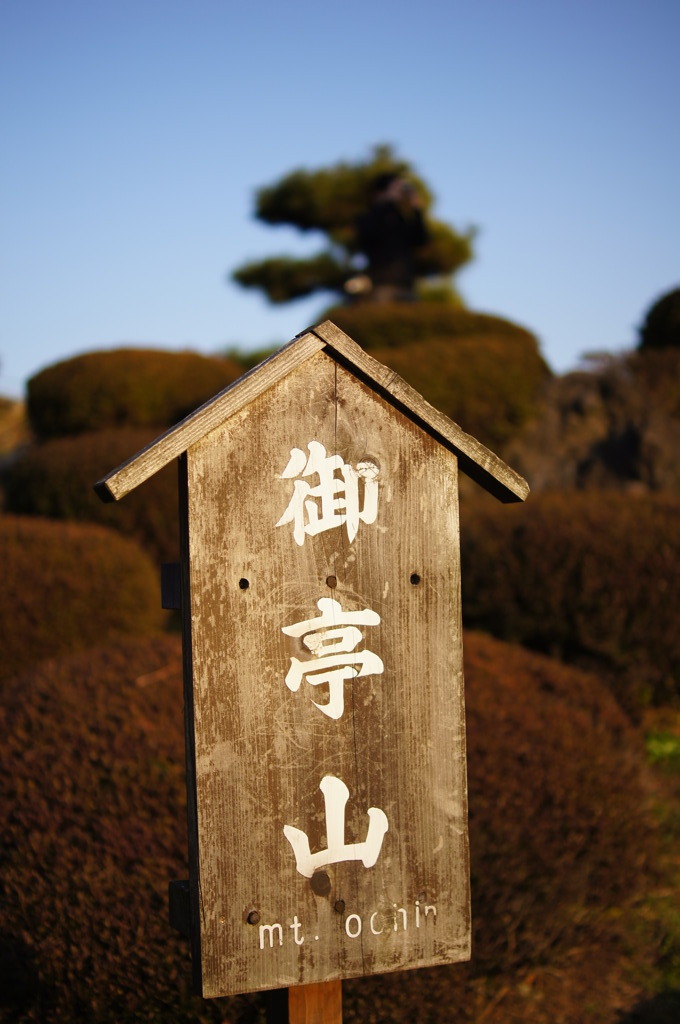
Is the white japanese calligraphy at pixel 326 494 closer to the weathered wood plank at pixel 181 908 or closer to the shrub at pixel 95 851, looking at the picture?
the weathered wood plank at pixel 181 908

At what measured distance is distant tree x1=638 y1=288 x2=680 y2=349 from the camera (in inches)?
447

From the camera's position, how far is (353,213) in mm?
21375

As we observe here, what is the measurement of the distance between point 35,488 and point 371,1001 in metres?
7.27

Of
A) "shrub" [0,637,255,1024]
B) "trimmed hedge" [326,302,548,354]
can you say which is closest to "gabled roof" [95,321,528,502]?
"shrub" [0,637,255,1024]

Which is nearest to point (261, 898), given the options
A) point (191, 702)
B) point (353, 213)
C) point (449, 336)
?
point (191, 702)

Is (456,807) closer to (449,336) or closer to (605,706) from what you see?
(605,706)

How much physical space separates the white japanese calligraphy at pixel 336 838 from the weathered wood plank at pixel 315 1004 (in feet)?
0.91

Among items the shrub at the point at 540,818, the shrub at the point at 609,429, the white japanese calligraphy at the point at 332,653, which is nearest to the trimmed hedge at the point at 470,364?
the shrub at the point at 609,429

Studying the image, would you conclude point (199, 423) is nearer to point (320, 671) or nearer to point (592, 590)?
point (320, 671)

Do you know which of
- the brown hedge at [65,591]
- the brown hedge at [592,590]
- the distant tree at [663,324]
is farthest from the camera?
the distant tree at [663,324]

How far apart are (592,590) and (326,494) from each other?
4295mm

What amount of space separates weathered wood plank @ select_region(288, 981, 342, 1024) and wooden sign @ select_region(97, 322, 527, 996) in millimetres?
117

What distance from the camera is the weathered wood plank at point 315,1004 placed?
6.86 feet

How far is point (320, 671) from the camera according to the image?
203cm
